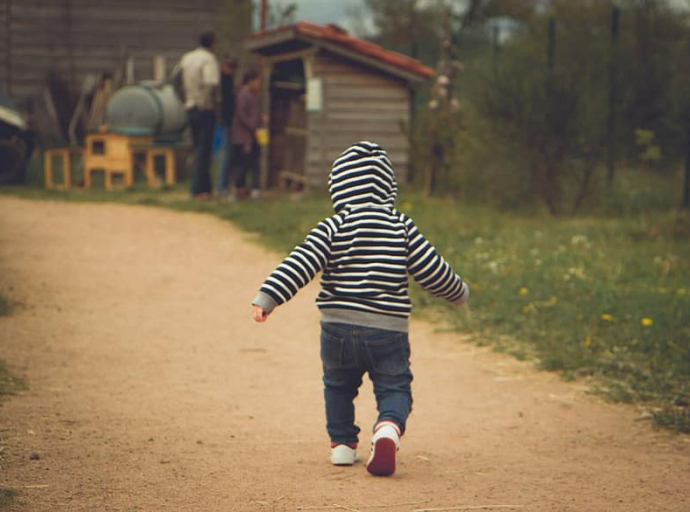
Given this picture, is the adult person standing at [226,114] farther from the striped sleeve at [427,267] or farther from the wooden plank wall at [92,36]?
the striped sleeve at [427,267]

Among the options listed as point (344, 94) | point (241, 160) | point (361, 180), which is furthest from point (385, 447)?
point (344, 94)

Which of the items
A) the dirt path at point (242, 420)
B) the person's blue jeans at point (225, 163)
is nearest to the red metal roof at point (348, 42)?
the person's blue jeans at point (225, 163)

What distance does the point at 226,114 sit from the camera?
588 inches

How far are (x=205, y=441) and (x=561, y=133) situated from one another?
27.9ft

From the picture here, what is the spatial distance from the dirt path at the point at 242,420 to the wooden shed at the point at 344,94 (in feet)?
19.1

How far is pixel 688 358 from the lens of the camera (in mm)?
6738

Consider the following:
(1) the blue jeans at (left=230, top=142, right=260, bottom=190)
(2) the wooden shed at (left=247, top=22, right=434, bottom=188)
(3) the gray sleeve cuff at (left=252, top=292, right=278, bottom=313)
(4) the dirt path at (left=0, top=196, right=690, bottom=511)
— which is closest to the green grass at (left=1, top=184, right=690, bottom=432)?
(4) the dirt path at (left=0, top=196, right=690, bottom=511)

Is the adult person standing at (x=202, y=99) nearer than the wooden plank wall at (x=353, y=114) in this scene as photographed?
Yes

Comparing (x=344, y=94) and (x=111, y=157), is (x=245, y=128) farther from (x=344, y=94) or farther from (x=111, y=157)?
(x=111, y=157)

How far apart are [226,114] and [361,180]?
417 inches

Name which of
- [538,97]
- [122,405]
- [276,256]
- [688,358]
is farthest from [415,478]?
[538,97]

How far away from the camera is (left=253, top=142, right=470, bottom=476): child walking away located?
173 inches

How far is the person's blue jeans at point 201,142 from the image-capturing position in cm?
1454

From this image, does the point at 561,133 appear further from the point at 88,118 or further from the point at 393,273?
the point at 88,118
